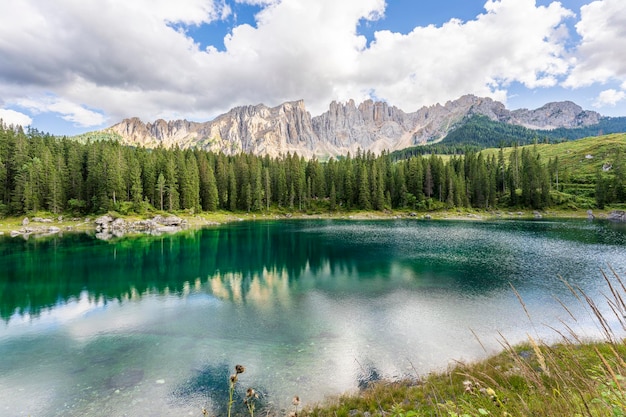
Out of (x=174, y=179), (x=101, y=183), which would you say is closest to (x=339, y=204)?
(x=174, y=179)

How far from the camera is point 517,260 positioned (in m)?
42.4

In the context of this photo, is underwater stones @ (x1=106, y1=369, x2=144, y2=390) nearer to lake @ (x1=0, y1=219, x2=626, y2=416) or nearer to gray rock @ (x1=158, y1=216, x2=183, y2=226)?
lake @ (x1=0, y1=219, x2=626, y2=416)

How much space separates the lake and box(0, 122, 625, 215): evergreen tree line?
5573 centimetres

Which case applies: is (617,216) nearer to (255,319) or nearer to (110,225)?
(255,319)

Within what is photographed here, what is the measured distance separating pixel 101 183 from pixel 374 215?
305 feet

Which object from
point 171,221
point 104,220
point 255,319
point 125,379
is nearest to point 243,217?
point 171,221

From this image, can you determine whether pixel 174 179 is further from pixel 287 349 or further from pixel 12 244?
pixel 287 349

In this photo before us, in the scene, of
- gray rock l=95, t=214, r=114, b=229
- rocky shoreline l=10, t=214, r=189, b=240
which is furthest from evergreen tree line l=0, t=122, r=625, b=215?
rocky shoreline l=10, t=214, r=189, b=240

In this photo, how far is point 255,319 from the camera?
934 inches

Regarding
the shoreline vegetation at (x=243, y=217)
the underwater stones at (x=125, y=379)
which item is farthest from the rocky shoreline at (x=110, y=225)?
the underwater stones at (x=125, y=379)

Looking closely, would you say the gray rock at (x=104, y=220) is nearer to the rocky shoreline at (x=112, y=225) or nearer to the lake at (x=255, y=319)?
the rocky shoreline at (x=112, y=225)

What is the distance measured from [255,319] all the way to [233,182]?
109265 millimetres

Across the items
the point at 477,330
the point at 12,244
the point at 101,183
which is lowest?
the point at 477,330

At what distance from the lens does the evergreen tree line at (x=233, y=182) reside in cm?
9606
